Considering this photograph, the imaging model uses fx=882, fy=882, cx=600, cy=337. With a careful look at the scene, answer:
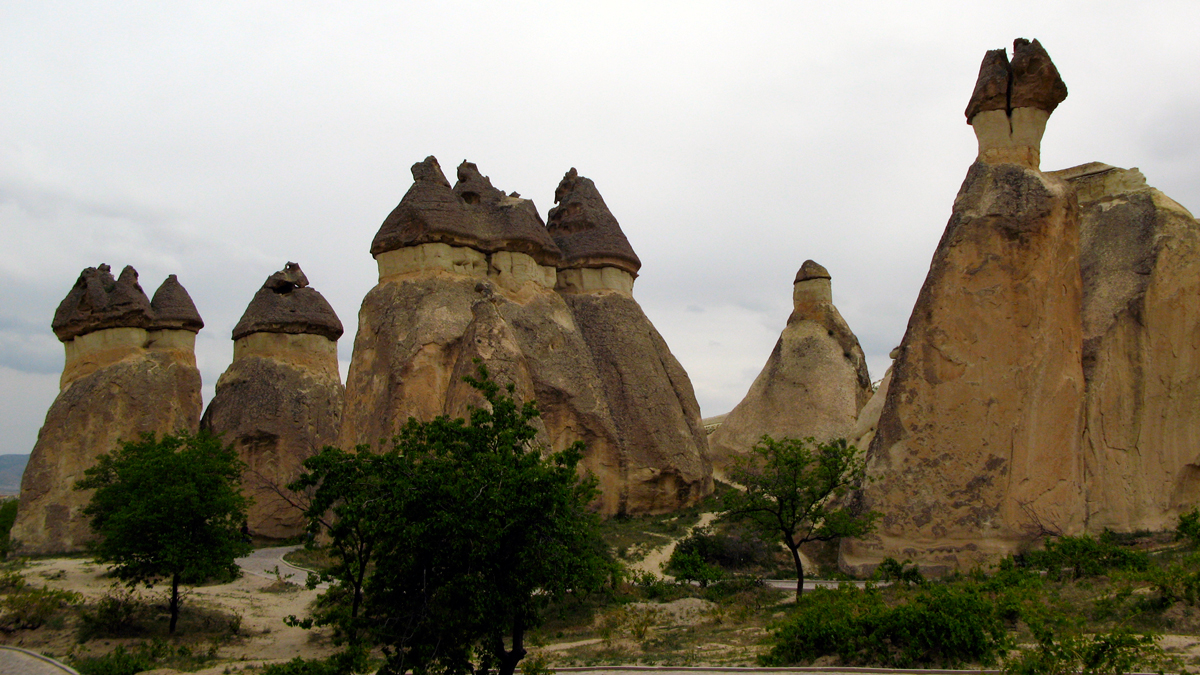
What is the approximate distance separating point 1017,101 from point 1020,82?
0.92ft

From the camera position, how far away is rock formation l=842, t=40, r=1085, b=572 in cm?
1234

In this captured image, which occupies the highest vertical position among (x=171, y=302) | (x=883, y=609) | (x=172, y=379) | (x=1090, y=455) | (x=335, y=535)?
(x=171, y=302)

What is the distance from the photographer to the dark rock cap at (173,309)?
2225 centimetres

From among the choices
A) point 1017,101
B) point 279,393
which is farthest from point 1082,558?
point 279,393

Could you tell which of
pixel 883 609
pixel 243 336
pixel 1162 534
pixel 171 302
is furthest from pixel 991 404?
pixel 171 302

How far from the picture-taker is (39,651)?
11273mm

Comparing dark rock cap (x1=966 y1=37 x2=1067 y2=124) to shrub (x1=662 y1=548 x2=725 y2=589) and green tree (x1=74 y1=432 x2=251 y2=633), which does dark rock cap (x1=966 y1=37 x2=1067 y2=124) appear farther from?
green tree (x1=74 y1=432 x2=251 y2=633)

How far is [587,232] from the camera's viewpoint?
22000 millimetres

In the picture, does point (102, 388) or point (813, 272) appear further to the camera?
point (813, 272)

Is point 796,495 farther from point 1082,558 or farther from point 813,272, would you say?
point 813,272

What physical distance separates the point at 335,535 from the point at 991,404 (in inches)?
364

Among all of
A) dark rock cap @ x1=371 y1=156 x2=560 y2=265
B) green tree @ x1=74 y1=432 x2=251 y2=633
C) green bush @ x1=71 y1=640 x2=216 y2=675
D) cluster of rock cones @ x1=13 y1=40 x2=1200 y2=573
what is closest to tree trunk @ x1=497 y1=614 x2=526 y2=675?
cluster of rock cones @ x1=13 y1=40 x2=1200 y2=573

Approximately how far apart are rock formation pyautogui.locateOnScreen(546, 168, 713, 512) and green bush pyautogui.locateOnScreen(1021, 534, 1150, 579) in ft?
27.2

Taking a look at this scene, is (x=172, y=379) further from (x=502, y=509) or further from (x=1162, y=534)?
(x=1162, y=534)
